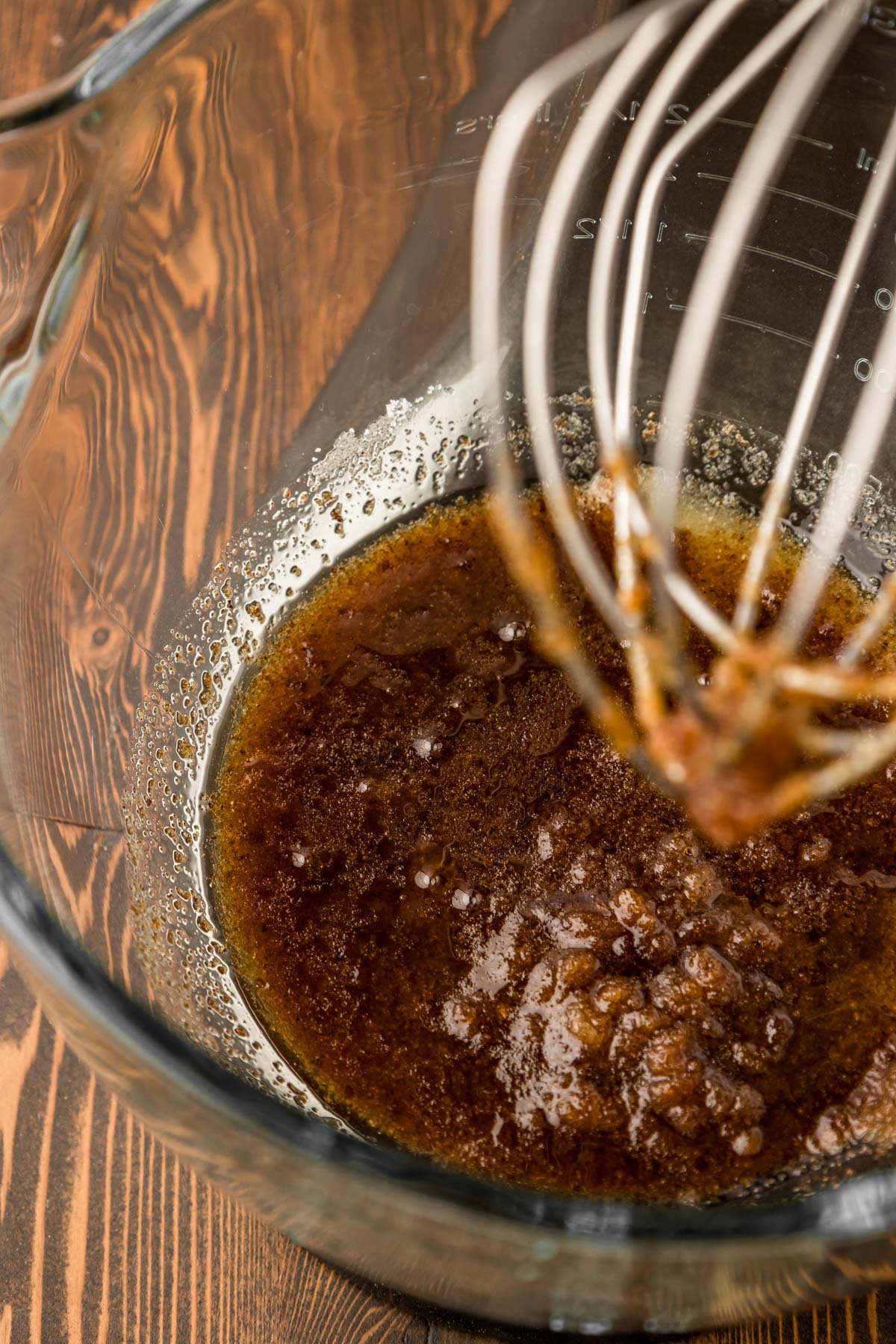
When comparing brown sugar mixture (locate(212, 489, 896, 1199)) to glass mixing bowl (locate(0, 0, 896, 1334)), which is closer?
glass mixing bowl (locate(0, 0, 896, 1334))

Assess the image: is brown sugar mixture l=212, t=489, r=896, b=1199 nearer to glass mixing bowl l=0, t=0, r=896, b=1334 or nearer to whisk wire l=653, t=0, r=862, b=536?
glass mixing bowl l=0, t=0, r=896, b=1334

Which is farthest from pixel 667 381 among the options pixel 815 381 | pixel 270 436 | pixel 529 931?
pixel 529 931

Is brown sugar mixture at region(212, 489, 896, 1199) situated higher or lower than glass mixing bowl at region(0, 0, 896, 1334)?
lower

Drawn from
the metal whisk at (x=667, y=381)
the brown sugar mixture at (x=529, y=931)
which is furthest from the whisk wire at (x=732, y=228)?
the brown sugar mixture at (x=529, y=931)

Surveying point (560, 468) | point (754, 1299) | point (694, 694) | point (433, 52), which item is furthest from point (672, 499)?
point (754, 1299)

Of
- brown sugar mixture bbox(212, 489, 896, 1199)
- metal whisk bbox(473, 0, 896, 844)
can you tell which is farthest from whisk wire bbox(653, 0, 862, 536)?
brown sugar mixture bbox(212, 489, 896, 1199)

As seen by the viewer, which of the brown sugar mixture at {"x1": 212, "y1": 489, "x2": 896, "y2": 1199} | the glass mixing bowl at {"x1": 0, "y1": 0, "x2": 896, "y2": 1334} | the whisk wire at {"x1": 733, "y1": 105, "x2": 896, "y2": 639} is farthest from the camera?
the whisk wire at {"x1": 733, "y1": 105, "x2": 896, "y2": 639}

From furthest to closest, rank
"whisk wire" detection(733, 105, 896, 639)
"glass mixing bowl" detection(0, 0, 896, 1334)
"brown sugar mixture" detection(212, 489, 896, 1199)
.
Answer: "whisk wire" detection(733, 105, 896, 639)
"brown sugar mixture" detection(212, 489, 896, 1199)
"glass mixing bowl" detection(0, 0, 896, 1334)
